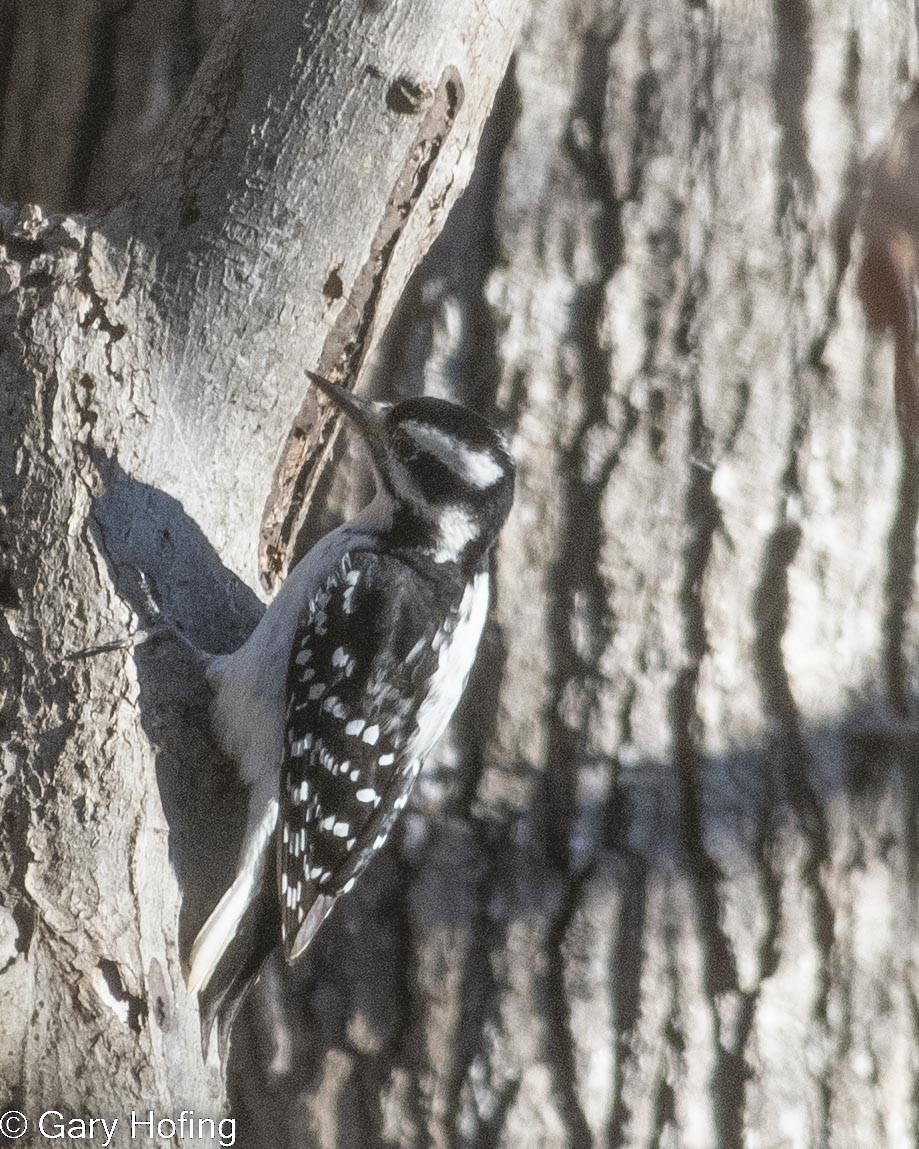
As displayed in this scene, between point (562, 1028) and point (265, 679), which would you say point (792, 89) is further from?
point (562, 1028)

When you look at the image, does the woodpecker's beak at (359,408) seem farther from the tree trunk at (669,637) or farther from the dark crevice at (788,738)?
the dark crevice at (788,738)

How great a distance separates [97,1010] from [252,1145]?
3.13 feet

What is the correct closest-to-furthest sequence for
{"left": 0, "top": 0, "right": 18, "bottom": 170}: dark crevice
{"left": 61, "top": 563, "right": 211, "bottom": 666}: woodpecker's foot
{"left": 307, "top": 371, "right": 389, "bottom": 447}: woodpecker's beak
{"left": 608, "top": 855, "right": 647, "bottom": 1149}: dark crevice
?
{"left": 61, "top": 563, "right": 211, "bottom": 666}: woodpecker's foot, {"left": 307, "top": 371, "right": 389, "bottom": 447}: woodpecker's beak, {"left": 608, "top": 855, "right": 647, "bottom": 1149}: dark crevice, {"left": 0, "top": 0, "right": 18, "bottom": 170}: dark crevice

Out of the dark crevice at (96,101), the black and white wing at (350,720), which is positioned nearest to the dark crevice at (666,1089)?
the black and white wing at (350,720)

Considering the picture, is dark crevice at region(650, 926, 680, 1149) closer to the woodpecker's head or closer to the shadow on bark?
the shadow on bark

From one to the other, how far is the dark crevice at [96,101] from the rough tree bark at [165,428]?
2.24ft

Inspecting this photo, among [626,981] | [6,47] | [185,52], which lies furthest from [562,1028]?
[6,47]

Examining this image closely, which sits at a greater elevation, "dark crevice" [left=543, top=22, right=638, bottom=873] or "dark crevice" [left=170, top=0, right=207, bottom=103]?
"dark crevice" [left=170, top=0, right=207, bottom=103]

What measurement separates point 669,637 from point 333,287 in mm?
962

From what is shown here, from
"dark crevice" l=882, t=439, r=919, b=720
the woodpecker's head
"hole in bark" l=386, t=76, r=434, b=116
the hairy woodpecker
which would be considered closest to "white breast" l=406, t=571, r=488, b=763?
the hairy woodpecker

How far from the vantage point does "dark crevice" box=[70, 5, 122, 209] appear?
317 cm

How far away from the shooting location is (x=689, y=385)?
9.22 feet

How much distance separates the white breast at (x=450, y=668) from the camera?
9.27 feet

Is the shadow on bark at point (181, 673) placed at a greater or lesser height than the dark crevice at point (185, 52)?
lesser
